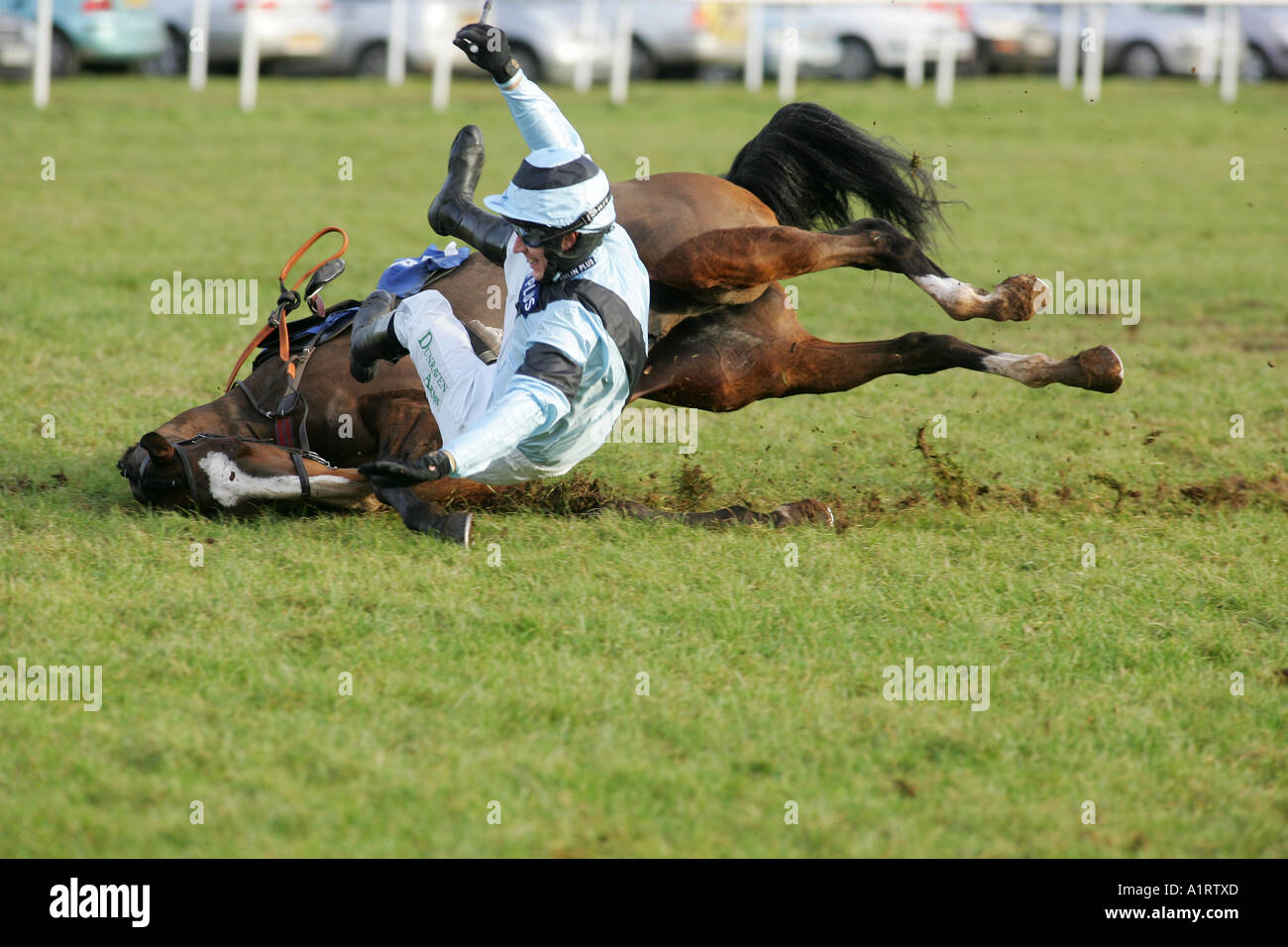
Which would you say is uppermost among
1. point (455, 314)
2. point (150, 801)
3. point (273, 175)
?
point (455, 314)

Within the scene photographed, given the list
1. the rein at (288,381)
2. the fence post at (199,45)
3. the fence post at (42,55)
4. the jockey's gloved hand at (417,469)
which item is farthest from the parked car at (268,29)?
the jockey's gloved hand at (417,469)

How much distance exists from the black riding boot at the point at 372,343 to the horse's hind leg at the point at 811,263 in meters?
1.03

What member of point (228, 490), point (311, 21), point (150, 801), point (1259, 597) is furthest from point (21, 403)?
point (311, 21)

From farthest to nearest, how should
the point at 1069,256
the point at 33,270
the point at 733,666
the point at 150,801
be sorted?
the point at 1069,256 < the point at 33,270 < the point at 733,666 < the point at 150,801

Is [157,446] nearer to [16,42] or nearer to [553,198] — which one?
[553,198]

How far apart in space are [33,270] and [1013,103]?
12880 millimetres

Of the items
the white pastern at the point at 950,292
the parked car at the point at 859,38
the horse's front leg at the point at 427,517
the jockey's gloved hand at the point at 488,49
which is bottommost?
the horse's front leg at the point at 427,517

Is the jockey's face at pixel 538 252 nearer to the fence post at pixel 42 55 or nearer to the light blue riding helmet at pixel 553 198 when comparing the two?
the light blue riding helmet at pixel 553 198

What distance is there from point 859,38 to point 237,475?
53.9ft

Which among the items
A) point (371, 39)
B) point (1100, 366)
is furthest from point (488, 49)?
point (371, 39)

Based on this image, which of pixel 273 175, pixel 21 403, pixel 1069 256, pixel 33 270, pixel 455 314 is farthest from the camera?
pixel 273 175

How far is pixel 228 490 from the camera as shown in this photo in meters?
5.16

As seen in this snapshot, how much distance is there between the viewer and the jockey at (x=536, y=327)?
13.6ft
